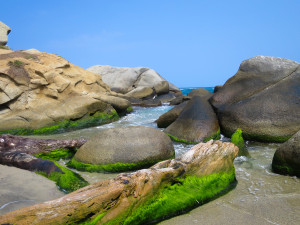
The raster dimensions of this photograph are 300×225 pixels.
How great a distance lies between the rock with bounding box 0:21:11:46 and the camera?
17.9m

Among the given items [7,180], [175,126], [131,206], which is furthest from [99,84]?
[131,206]

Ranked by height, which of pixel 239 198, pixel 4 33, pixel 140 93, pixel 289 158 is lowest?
pixel 239 198

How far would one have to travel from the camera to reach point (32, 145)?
6039mm

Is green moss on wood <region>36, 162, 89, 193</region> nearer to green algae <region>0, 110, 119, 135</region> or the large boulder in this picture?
the large boulder

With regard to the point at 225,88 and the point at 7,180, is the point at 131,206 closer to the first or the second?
the point at 7,180

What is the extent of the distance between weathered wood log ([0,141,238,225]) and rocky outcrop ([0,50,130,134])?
765 cm

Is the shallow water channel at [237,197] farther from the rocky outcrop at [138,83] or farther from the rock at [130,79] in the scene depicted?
the rock at [130,79]

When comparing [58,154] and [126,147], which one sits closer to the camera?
[126,147]

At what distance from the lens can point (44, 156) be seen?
5973 mm

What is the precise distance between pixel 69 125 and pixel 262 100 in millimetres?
7042

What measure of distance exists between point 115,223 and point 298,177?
325 centimetres

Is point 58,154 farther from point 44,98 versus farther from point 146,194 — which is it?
point 44,98

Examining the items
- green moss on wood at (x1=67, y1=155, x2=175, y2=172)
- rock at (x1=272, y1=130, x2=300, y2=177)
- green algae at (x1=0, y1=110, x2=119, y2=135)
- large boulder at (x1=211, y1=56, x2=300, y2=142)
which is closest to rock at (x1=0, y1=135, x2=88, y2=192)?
green moss on wood at (x1=67, y1=155, x2=175, y2=172)

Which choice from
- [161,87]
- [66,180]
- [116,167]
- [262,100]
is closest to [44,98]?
[116,167]
